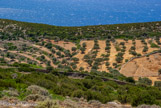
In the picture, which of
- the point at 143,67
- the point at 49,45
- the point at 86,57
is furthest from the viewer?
the point at 49,45

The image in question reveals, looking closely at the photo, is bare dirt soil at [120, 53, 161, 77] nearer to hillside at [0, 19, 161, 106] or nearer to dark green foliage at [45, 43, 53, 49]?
hillside at [0, 19, 161, 106]

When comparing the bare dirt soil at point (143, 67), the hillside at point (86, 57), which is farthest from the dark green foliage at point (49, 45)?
the bare dirt soil at point (143, 67)

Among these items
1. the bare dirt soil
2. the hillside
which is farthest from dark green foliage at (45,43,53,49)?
the bare dirt soil

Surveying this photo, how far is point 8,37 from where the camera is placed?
4619 centimetres

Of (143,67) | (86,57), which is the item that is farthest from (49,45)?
(143,67)

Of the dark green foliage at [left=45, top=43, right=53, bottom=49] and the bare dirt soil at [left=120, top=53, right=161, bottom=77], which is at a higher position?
the dark green foliage at [left=45, top=43, right=53, bottom=49]

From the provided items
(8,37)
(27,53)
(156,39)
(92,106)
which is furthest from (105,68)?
A: (8,37)

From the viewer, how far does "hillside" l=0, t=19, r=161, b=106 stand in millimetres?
16800

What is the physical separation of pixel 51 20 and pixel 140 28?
49.1m

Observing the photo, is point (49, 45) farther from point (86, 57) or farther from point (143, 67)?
Answer: point (143, 67)

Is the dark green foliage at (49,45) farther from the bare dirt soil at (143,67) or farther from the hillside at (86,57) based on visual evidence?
the bare dirt soil at (143,67)

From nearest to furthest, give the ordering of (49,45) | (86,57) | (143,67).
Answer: (143,67)
(86,57)
(49,45)

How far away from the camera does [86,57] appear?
35.9 meters

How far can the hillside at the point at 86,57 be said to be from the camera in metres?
16.8
